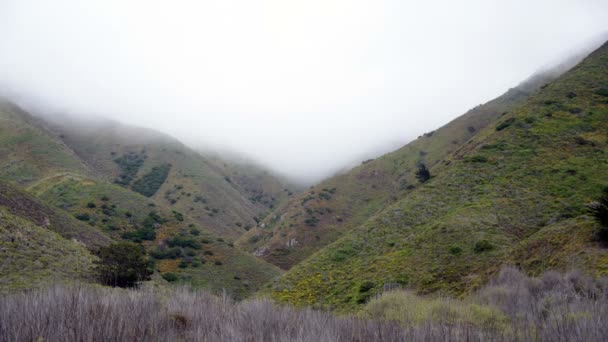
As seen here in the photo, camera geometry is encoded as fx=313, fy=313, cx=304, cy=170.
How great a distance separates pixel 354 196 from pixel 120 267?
47.4 meters

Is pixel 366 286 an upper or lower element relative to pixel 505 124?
lower

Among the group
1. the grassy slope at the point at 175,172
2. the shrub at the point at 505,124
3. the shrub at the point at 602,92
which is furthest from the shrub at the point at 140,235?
the shrub at the point at 602,92

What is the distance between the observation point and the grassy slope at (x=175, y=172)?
226ft

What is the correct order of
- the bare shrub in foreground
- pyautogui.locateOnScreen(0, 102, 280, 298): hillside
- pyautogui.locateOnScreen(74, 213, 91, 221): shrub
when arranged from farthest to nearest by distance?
pyautogui.locateOnScreen(74, 213, 91, 221): shrub
pyautogui.locateOnScreen(0, 102, 280, 298): hillside
the bare shrub in foreground

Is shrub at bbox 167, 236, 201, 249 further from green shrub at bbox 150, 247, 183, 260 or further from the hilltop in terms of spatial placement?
the hilltop

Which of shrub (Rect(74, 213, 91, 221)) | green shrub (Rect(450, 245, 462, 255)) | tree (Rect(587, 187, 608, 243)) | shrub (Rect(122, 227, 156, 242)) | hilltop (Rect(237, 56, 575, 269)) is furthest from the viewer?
hilltop (Rect(237, 56, 575, 269))

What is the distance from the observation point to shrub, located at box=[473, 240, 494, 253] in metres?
17.4

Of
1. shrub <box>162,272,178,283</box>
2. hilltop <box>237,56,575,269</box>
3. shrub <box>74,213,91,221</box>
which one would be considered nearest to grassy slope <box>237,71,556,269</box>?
hilltop <box>237,56,575,269</box>

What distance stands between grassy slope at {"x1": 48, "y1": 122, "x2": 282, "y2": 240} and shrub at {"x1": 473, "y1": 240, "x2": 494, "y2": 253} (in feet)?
176

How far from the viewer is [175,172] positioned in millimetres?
83375

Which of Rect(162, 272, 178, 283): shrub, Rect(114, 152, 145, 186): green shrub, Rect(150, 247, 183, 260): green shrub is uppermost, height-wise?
Rect(114, 152, 145, 186): green shrub

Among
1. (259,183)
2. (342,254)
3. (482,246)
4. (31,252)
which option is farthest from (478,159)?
(259,183)

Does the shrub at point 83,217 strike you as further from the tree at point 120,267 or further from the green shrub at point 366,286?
the green shrub at point 366,286

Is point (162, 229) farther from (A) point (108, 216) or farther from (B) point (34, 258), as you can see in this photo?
(B) point (34, 258)
